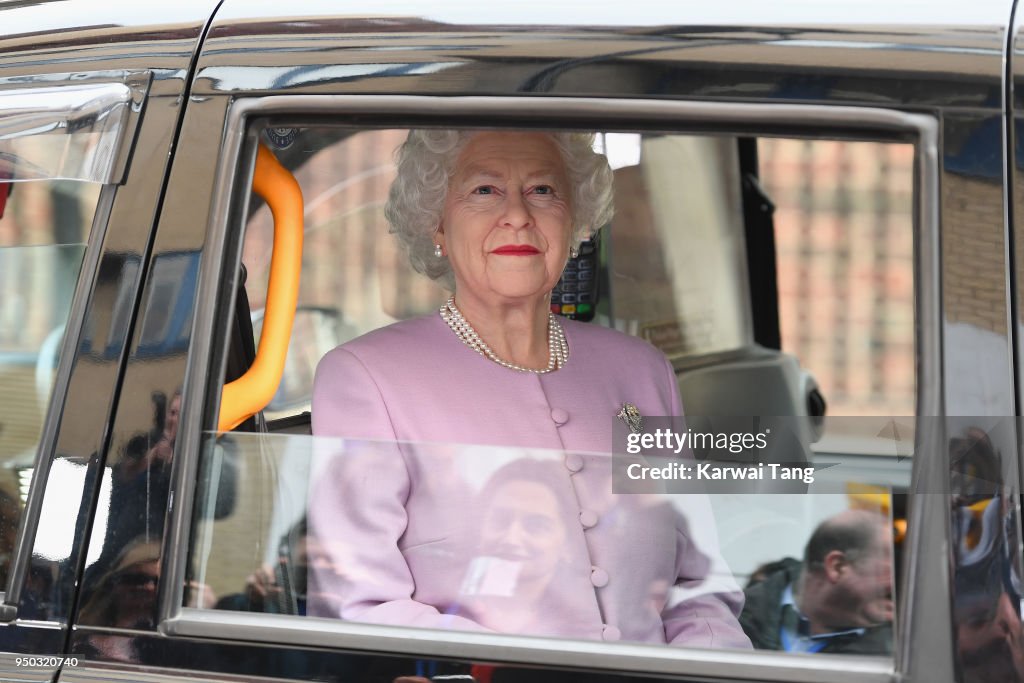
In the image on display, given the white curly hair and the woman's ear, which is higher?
the white curly hair

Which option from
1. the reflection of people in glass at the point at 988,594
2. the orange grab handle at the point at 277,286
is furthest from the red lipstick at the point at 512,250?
the reflection of people in glass at the point at 988,594

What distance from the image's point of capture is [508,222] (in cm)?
237

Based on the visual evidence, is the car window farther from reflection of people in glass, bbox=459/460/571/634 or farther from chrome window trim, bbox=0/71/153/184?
reflection of people in glass, bbox=459/460/571/634

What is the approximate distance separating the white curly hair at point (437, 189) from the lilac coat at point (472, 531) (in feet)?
1.24

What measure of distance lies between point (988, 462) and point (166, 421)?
1.01 m

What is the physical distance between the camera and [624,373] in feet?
8.08

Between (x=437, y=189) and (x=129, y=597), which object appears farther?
(x=437, y=189)

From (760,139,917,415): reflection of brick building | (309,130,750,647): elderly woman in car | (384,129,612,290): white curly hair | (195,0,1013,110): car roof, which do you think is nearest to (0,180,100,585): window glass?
(195,0,1013,110): car roof

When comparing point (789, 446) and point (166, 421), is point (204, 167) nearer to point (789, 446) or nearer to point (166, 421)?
point (166, 421)

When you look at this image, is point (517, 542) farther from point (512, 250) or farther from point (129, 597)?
point (512, 250)

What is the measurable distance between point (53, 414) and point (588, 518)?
2.42 feet

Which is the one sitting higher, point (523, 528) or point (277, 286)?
point (277, 286)

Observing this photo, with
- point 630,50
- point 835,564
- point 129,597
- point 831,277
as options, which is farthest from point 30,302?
point 831,277

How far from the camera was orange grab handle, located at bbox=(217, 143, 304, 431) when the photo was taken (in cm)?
196
